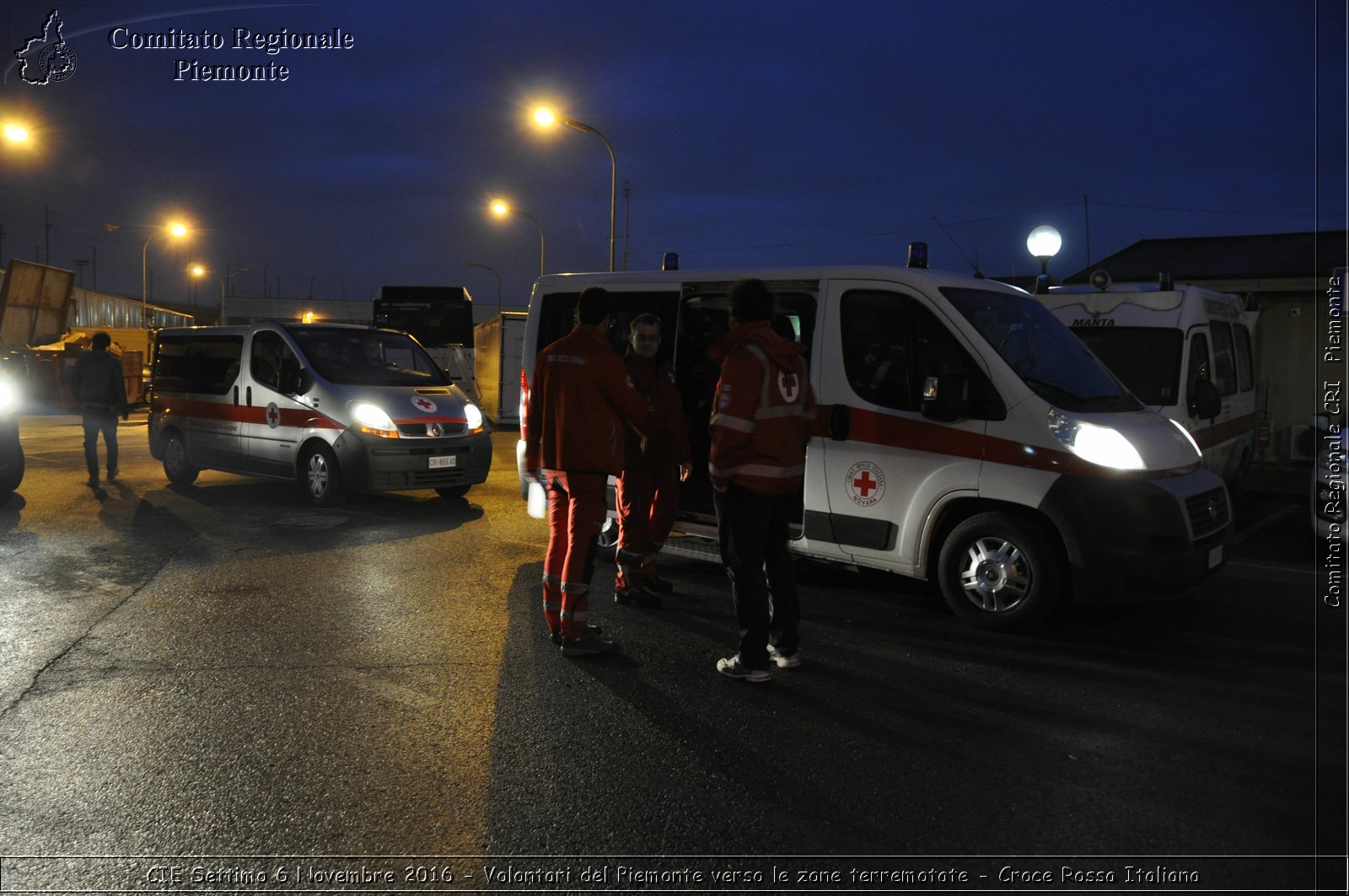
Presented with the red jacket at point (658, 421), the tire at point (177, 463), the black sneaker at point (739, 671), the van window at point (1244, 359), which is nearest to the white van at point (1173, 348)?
the van window at point (1244, 359)

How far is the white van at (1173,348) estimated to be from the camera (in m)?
8.38

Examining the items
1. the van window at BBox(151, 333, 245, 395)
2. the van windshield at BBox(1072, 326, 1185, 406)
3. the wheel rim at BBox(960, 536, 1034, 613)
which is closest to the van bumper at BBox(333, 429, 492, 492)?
the van window at BBox(151, 333, 245, 395)

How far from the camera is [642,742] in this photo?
13.6 feet

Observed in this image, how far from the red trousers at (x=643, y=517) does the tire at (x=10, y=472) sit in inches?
290

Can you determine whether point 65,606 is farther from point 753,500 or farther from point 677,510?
A: point 753,500

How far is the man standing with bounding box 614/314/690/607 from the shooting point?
6.39m

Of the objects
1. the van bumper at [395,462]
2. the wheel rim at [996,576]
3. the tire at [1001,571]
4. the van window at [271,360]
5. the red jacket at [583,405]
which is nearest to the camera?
the red jacket at [583,405]

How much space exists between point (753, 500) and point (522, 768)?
5.65 ft

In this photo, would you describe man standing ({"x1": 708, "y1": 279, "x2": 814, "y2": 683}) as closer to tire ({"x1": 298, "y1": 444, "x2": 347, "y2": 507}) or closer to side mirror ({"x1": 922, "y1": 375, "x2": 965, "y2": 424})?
side mirror ({"x1": 922, "y1": 375, "x2": 965, "y2": 424})

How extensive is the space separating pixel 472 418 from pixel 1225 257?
15704mm

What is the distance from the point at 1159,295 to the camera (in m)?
8.80

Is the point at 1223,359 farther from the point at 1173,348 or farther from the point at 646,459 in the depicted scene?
the point at 646,459

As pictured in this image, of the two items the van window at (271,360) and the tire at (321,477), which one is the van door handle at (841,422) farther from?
the van window at (271,360)

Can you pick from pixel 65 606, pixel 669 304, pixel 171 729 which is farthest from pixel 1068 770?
pixel 65 606
